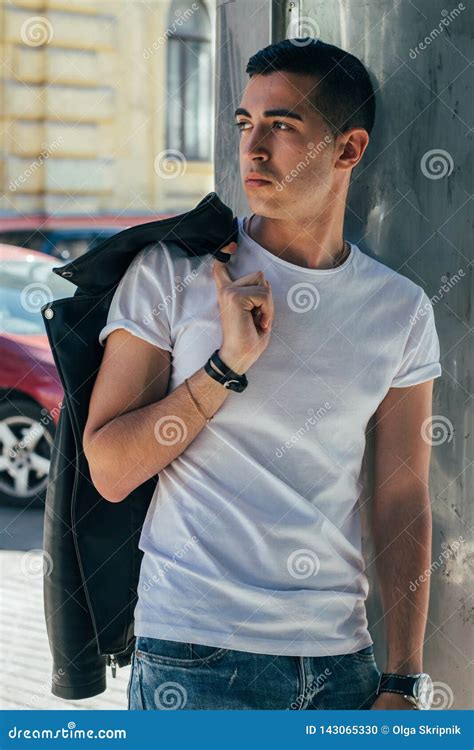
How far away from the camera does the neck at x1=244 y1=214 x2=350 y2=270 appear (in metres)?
2.40

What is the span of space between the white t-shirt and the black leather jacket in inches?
2.0

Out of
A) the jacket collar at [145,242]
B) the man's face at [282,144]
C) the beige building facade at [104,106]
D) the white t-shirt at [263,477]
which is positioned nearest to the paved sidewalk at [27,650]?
the white t-shirt at [263,477]

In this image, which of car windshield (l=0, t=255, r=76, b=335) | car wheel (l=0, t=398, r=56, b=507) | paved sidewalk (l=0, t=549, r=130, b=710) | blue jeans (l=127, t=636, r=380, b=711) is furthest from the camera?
car windshield (l=0, t=255, r=76, b=335)

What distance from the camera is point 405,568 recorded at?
2.44 m

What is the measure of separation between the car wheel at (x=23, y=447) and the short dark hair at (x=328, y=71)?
18.3 feet

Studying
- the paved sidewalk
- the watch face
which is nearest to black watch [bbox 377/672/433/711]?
the watch face

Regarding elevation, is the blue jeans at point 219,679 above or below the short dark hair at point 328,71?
below

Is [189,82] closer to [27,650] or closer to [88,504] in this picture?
[27,650]

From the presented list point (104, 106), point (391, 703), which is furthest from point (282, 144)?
point (104, 106)

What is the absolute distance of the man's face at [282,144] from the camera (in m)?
2.32

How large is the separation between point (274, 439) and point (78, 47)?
1531 cm

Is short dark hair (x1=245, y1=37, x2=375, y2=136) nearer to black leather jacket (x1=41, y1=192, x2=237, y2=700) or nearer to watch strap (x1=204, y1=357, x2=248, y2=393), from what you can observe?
black leather jacket (x1=41, y1=192, x2=237, y2=700)

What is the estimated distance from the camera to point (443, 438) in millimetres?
2654

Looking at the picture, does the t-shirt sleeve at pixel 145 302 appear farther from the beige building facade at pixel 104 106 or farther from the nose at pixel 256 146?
the beige building facade at pixel 104 106
